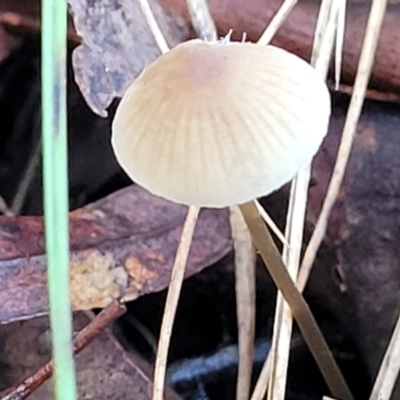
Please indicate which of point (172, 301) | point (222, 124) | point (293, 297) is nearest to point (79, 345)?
point (172, 301)

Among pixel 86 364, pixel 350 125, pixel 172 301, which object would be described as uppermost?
pixel 350 125

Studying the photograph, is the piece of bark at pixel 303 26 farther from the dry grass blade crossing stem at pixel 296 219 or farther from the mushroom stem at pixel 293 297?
the mushroom stem at pixel 293 297

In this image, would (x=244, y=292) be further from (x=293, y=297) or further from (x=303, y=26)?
(x=303, y=26)

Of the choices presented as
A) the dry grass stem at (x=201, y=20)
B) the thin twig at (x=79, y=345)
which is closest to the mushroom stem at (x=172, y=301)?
the thin twig at (x=79, y=345)

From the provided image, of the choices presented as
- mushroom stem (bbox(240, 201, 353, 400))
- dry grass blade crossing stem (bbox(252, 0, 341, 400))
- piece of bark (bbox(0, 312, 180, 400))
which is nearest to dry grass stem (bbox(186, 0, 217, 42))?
dry grass blade crossing stem (bbox(252, 0, 341, 400))

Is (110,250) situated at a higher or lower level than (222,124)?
lower

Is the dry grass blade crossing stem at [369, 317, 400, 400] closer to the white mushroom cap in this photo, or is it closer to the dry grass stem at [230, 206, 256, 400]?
the dry grass stem at [230, 206, 256, 400]
